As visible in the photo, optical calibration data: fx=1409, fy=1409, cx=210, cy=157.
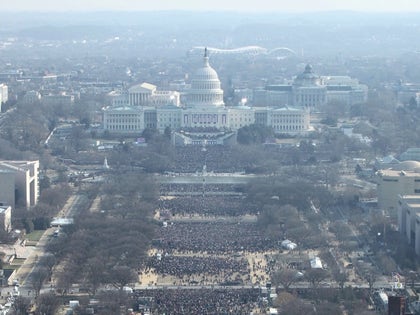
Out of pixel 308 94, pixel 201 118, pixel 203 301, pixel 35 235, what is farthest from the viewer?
pixel 308 94

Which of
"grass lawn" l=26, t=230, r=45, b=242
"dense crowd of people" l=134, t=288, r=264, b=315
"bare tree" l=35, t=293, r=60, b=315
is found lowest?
"grass lawn" l=26, t=230, r=45, b=242

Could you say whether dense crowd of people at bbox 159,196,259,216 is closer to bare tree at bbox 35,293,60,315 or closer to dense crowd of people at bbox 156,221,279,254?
dense crowd of people at bbox 156,221,279,254

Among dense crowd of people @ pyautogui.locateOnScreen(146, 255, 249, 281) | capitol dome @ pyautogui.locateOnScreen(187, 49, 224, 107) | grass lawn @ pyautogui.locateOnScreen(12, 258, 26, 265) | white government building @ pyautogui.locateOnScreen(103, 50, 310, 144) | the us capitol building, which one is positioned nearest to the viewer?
dense crowd of people @ pyautogui.locateOnScreen(146, 255, 249, 281)

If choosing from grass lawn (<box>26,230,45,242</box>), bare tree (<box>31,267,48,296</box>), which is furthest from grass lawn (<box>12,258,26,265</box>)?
grass lawn (<box>26,230,45,242</box>)

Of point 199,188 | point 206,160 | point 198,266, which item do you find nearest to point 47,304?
point 198,266

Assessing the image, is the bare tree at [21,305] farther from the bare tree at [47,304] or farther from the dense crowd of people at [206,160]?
the dense crowd of people at [206,160]

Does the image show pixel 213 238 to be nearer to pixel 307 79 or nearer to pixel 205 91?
pixel 205 91
